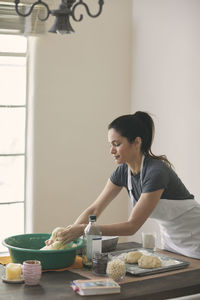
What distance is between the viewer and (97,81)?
4.48 meters

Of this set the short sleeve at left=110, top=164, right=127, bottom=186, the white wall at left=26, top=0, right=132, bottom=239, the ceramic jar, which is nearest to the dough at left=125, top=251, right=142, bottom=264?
the ceramic jar

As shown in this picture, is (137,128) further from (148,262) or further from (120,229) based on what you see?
(148,262)

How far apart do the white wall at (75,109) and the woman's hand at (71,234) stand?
180 centimetres

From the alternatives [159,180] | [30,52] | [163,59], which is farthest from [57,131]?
[159,180]

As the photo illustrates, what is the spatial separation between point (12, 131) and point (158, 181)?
1.94m

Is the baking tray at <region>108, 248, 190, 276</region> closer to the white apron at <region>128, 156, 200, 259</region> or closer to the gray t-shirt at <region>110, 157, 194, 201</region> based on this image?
the white apron at <region>128, 156, 200, 259</region>

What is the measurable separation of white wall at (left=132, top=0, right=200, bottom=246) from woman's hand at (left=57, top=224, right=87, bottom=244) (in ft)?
4.61

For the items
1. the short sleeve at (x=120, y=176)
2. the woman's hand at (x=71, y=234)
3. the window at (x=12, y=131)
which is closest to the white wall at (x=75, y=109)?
the window at (x=12, y=131)

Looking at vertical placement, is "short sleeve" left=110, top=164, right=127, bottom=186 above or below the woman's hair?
Answer: below

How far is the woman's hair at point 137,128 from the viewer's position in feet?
9.45

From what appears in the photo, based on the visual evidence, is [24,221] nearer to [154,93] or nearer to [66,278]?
[154,93]

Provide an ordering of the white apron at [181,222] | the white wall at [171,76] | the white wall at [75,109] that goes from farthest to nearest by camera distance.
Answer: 1. the white wall at [75,109]
2. the white wall at [171,76]
3. the white apron at [181,222]

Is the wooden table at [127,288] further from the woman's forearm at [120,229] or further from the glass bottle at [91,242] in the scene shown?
the woman's forearm at [120,229]

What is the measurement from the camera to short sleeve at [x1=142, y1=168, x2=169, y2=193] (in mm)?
2693
